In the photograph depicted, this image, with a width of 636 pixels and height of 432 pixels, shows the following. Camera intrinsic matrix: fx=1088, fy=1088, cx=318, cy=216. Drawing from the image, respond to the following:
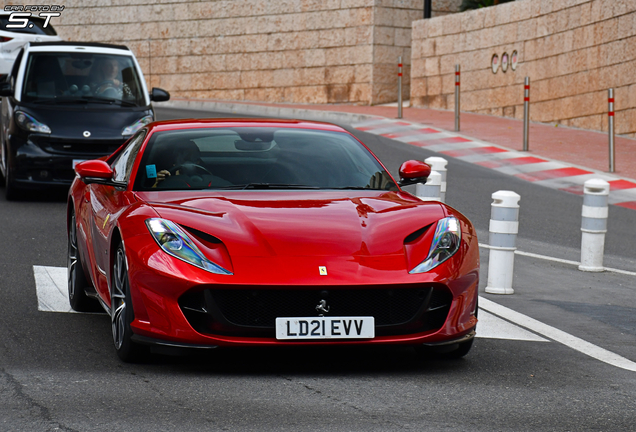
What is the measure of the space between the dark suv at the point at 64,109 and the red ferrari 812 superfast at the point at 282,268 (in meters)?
6.26

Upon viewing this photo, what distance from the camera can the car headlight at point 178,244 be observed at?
16.3 ft

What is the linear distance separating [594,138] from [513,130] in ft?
6.56

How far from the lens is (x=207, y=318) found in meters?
5.00

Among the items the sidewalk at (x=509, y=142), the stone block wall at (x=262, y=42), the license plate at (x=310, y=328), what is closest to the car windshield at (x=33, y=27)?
the sidewalk at (x=509, y=142)

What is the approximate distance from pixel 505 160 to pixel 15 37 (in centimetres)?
1079

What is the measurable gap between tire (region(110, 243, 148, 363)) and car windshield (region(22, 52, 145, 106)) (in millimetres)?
7493

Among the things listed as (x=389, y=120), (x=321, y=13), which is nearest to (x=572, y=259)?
(x=389, y=120)

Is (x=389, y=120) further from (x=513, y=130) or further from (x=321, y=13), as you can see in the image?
(x=321, y=13)

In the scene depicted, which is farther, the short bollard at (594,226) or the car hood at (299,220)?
the short bollard at (594,226)

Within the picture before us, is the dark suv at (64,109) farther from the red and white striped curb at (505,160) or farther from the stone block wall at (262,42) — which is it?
the stone block wall at (262,42)

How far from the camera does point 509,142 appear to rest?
1906 cm

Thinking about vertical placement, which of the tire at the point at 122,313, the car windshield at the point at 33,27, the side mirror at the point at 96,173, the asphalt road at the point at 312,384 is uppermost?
the car windshield at the point at 33,27

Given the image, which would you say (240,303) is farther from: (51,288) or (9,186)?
(9,186)

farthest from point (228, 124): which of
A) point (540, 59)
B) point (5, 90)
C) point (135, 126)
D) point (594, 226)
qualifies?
point (540, 59)
